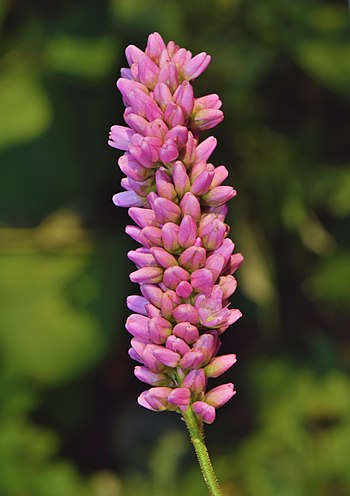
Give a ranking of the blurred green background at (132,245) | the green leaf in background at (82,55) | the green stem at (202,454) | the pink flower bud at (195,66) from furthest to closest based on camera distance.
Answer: the green leaf in background at (82,55), the blurred green background at (132,245), the pink flower bud at (195,66), the green stem at (202,454)

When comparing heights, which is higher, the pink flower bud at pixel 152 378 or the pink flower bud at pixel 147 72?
the pink flower bud at pixel 147 72

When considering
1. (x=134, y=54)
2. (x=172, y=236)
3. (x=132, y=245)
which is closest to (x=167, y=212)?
(x=172, y=236)

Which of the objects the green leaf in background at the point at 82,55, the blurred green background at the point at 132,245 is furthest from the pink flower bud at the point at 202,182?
the green leaf in background at the point at 82,55

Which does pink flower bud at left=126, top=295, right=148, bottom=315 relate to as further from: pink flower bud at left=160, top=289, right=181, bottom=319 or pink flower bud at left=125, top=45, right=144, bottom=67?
pink flower bud at left=125, top=45, right=144, bottom=67

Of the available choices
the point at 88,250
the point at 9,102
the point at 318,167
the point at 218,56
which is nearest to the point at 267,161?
the point at 318,167

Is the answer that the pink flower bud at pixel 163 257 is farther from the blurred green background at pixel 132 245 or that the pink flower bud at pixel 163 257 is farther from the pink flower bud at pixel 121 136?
the blurred green background at pixel 132 245

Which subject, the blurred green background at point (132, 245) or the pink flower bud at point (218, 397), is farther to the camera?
the blurred green background at point (132, 245)

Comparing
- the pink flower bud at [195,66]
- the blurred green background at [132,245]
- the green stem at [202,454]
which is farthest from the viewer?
the blurred green background at [132,245]

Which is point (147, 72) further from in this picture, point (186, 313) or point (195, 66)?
point (186, 313)
